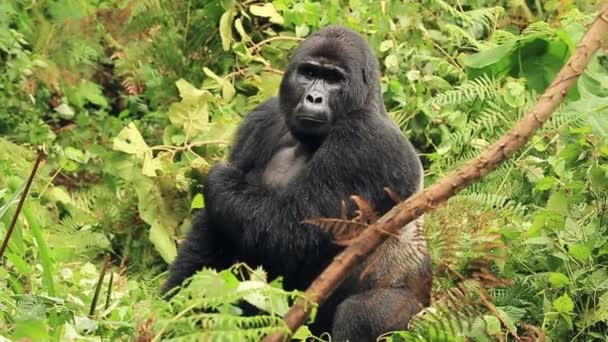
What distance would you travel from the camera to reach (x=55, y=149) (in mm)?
6398

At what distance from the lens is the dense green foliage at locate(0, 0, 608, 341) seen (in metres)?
4.24

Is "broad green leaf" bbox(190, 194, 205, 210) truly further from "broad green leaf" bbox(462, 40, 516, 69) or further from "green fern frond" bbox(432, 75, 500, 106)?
"broad green leaf" bbox(462, 40, 516, 69)

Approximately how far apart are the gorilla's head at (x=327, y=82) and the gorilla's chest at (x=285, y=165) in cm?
12

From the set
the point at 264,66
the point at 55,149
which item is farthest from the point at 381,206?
the point at 55,149

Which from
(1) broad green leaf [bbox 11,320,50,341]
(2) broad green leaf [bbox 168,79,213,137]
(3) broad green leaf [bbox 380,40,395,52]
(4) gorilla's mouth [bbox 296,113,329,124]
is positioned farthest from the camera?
(3) broad green leaf [bbox 380,40,395,52]

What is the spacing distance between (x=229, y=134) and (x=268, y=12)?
0.92m

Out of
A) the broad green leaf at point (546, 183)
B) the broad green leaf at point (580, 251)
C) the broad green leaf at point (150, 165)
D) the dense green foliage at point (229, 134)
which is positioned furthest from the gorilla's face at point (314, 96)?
the broad green leaf at point (150, 165)

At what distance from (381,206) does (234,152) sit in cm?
75

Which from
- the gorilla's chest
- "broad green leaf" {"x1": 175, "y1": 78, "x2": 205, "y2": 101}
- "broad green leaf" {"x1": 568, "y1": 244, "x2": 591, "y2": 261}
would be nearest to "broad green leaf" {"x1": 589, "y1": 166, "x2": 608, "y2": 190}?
"broad green leaf" {"x1": 568, "y1": 244, "x2": 591, "y2": 261}

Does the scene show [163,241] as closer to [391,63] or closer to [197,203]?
[197,203]

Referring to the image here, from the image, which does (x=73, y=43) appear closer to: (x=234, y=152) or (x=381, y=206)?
(x=234, y=152)

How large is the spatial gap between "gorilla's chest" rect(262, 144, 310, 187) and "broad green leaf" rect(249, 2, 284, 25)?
72.7 inches

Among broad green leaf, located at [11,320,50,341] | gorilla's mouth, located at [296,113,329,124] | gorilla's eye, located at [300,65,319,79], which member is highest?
broad green leaf, located at [11,320,50,341]

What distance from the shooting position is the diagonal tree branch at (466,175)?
249 cm
